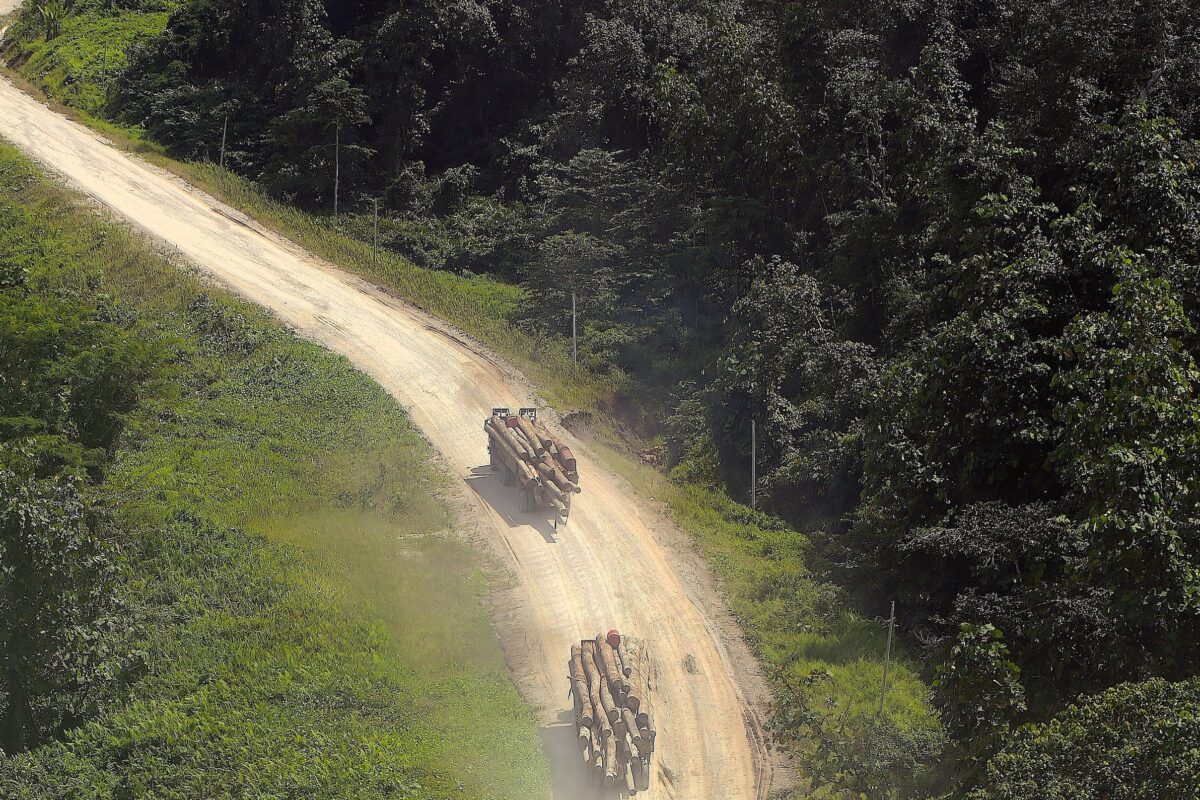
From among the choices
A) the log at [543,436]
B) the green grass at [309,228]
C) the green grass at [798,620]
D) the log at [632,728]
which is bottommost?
the log at [632,728]

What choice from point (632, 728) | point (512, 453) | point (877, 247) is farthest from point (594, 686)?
point (877, 247)

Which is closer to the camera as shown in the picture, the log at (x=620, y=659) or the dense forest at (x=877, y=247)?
the dense forest at (x=877, y=247)

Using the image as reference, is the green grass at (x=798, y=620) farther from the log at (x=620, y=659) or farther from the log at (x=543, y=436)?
the log at (x=620, y=659)

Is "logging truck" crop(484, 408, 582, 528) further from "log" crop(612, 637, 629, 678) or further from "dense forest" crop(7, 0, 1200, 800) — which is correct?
"log" crop(612, 637, 629, 678)

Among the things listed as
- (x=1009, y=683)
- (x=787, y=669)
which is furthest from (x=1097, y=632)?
(x=787, y=669)

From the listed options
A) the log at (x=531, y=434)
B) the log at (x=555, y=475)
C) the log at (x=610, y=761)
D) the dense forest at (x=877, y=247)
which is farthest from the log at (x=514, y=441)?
the log at (x=610, y=761)

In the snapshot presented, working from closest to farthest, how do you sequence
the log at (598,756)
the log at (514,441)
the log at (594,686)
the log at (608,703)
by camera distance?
1. the log at (598,756)
2. the log at (608,703)
3. the log at (594,686)
4. the log at (514,441)

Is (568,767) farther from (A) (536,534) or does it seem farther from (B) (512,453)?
(B) (512,453)
